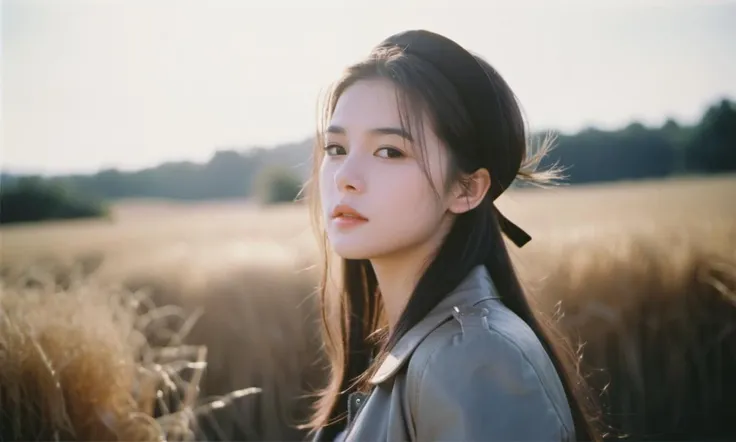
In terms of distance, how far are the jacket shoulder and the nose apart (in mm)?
356

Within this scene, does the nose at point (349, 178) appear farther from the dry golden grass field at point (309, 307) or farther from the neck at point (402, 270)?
the dry golden grass field at point (309, 307)

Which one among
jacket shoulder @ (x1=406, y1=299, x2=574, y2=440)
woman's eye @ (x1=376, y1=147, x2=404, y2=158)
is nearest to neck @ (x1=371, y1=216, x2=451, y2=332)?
woman's eye @ (x1=376, y1=147, x2=404, y2=158)

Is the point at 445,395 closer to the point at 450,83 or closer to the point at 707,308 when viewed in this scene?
the point at 450,83

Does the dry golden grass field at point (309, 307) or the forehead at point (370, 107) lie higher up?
the forehead at point (370, 107)

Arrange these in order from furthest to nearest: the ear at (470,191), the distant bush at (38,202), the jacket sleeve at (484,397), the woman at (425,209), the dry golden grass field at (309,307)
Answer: the distant bush at (38,202), the dry golden grass field at (309,307), the ear at (470,191), the woman at (425,209), the jacket sleeve at (484,397)

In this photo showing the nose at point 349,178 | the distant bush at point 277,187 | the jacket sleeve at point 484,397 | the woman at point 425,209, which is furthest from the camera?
the distant bush at point 277,187

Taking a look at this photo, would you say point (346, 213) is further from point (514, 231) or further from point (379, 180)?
point (514, 231)

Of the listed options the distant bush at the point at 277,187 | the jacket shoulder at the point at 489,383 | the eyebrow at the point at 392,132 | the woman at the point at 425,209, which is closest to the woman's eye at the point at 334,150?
the woman at the point at 425,209

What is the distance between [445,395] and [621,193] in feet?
13.1

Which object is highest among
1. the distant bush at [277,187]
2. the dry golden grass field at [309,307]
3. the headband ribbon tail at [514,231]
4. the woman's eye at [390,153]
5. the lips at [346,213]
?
the woman's eye at [390,153]

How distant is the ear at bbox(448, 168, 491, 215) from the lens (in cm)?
143

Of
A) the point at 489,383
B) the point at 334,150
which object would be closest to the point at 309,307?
the point at 334,150

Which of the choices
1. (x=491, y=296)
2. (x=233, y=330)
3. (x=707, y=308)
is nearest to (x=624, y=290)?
(x=707, y=308)

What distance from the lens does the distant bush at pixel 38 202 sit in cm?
377
